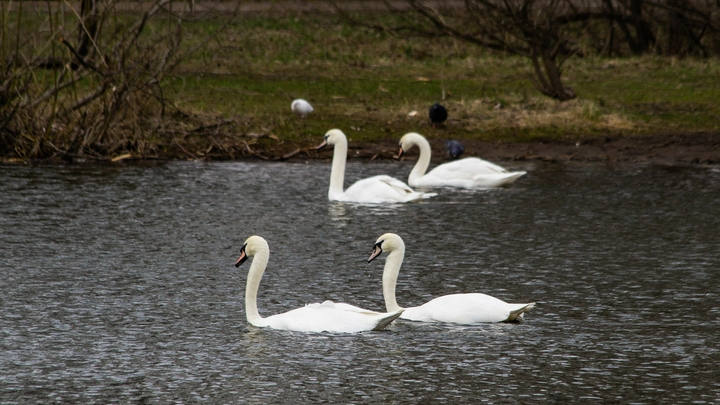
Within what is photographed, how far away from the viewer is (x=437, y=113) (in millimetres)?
20094

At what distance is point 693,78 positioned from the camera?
24.8m

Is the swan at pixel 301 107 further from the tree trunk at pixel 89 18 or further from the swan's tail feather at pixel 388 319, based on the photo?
the swan's tail feather at pixel 388 319

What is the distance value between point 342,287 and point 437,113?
10574mm

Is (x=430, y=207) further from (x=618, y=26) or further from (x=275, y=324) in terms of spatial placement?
(x=618, y=26)

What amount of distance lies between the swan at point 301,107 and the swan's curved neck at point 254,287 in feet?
38.5

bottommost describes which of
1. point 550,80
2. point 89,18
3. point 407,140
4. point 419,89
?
point 407,140

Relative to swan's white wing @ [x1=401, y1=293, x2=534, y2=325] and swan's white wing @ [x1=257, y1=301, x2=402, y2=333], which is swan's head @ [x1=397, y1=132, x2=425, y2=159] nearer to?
swan's white wing @ [x1=401, y1=293, x2=534, y2=325]

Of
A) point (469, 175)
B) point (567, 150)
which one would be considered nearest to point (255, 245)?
point (469, 175)

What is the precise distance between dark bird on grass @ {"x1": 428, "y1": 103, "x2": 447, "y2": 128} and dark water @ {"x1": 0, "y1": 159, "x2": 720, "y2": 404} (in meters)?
3.82

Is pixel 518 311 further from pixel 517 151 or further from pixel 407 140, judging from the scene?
pixel 517 151

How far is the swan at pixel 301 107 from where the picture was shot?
2055cm

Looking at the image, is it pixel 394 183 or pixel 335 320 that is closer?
pixel 335 320

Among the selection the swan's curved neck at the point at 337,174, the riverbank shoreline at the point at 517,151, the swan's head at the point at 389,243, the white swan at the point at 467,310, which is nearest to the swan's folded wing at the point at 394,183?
the swan's curved neck at the point at 337,174

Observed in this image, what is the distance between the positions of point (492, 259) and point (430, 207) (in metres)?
3.56
